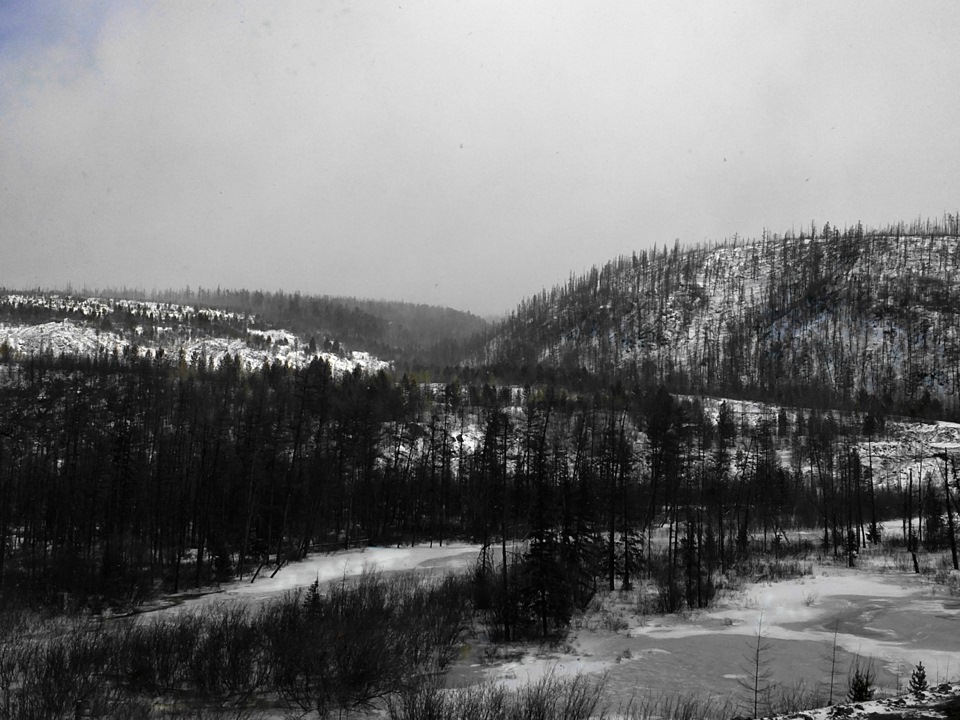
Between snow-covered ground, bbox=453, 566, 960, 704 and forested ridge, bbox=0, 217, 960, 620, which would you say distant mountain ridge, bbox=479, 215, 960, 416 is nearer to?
forested ridge, bbox=0, 217, 960, 620

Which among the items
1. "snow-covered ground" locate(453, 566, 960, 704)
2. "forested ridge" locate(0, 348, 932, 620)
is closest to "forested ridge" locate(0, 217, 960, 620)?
"forested ridge" locate(0, 348, 932, 620)

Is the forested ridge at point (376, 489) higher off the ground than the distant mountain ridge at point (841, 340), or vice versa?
the distant mountain ridge at point (841, 340)

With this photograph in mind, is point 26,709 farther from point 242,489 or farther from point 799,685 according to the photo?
point 242,489

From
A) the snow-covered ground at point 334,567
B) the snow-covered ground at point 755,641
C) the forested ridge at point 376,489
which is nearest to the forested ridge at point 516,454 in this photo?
the forested ridge at point 376,489

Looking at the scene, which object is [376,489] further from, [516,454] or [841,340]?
[841,340]

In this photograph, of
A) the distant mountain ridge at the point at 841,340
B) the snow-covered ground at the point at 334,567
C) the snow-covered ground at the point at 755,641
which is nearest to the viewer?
the snow-covered ground at the point at 755,641

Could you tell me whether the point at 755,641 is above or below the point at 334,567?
above

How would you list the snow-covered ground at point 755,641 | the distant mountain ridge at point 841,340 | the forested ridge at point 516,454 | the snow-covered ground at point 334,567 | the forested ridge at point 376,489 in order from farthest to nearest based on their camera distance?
the distant mountain ridge at point 841,340
the forested ridge at point 516,454
the forested ridge at point 376,489
the snow-covered ground at point 334,567
the snow-covered ground at point 755,641

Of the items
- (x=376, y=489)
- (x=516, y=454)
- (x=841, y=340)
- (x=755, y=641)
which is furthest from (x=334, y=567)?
(x=841, y=340)

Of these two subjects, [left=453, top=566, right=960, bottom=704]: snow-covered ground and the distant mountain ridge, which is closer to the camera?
[left=453, top=566, right=960, bottom=704]: snow-covered ground

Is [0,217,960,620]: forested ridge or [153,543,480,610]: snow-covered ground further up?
[0,217,960,620]: forested ridge

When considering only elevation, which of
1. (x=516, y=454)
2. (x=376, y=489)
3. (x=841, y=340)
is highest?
(x=841, y=340)

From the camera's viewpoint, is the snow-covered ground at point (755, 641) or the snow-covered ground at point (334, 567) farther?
the snow-covered ground at point (334, 567)

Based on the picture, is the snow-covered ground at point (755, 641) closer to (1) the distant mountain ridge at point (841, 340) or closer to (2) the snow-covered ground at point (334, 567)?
(2) the snow-covered ground at point (334, 567)
